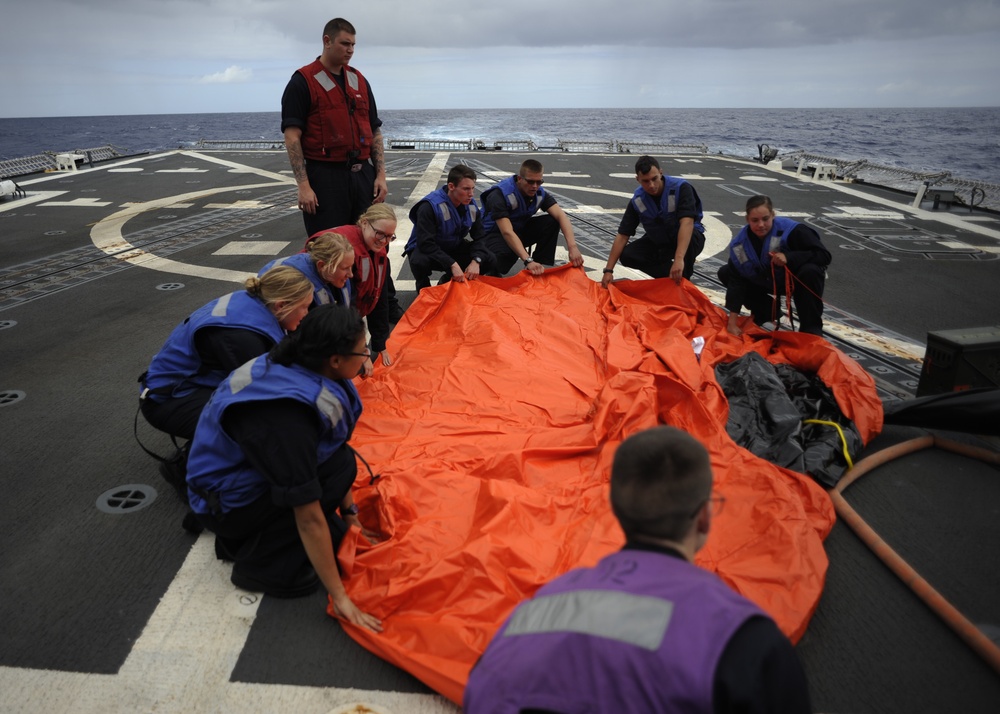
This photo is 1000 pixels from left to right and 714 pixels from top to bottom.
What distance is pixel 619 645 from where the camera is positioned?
34.7 inches

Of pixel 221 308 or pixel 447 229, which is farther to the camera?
pixel 447 229

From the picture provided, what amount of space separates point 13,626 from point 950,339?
4531 millimetres

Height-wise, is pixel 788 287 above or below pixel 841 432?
above

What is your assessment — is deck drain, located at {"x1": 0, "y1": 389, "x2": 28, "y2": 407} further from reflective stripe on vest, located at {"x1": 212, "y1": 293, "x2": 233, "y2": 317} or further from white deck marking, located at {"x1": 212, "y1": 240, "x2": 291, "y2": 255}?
white deck marking, located at {"x1": 212, "y1": 240, "x2": 291, "y2": 255}

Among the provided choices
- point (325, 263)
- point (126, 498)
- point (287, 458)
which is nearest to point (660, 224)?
point (325, 263)

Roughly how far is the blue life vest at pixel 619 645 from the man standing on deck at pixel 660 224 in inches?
151

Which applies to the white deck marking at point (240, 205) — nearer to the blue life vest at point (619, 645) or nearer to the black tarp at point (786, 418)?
the black tarp at point (786, 418)

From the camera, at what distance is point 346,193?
4680mm

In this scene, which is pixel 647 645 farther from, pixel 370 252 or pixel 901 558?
pixel 370 252

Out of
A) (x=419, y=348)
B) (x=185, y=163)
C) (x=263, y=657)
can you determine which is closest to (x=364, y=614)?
(x=263, y=657)

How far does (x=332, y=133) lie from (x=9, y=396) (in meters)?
2.77

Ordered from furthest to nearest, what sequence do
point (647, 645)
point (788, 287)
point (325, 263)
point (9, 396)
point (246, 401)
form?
point (788, 287) → point (9, 396) → point (325, 263) → point (246, 401) → point (647, 645)

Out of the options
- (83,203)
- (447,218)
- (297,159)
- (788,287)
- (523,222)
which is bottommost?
(788,287)

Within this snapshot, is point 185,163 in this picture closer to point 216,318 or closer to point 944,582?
point 216,318
